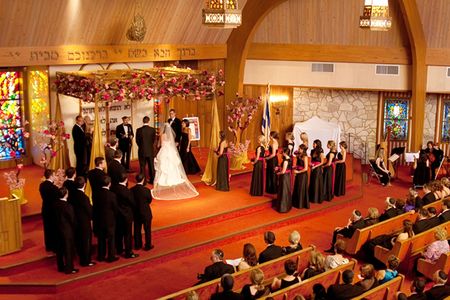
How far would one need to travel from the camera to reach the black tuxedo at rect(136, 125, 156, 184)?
13.4 meters

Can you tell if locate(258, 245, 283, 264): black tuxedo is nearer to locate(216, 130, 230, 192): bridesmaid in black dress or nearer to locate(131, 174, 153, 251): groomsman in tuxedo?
locate(131, 174, 153, 251): groomsman in tuxedo

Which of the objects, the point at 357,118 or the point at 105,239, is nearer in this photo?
the point at 105,239

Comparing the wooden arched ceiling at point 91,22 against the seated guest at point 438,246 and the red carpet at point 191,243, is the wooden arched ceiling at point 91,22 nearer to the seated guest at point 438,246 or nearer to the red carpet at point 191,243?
the red carpet at point 191,243

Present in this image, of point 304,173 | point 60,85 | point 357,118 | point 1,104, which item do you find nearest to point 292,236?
point 304,173

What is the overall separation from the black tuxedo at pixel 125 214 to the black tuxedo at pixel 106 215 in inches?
6.0

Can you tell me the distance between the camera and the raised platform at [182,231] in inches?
384

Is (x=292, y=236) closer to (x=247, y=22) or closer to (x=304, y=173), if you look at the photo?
(x=304, y=173)

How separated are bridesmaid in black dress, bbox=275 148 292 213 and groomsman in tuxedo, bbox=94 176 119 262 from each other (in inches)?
159

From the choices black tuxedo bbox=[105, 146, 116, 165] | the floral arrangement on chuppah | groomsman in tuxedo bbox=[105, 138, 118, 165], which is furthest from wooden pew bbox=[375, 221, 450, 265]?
the floral arrangement on chuppah

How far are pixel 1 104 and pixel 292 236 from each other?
8579 millimetres

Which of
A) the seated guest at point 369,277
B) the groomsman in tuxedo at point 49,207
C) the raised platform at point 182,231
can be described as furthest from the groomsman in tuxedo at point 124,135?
the seated guest at point 369,277

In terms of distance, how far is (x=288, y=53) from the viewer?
699 inches

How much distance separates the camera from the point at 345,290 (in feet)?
26.1

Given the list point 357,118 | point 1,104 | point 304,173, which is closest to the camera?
point 304,173
